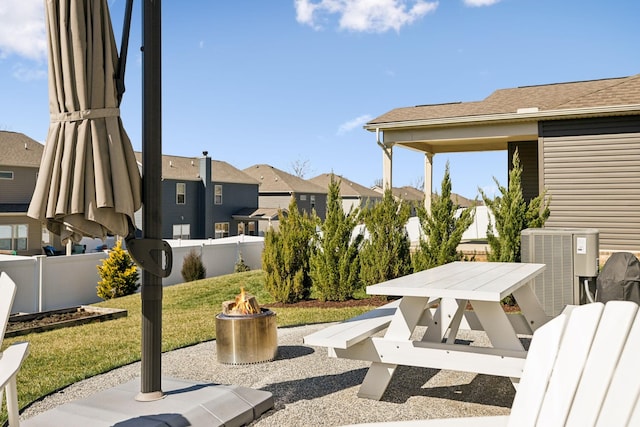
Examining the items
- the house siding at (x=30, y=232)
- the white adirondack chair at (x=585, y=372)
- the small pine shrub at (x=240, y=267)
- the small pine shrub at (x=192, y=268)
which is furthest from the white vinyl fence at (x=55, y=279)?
the house siding at (x=30, y=232)

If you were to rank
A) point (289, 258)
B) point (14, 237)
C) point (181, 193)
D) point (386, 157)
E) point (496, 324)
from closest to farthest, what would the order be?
1. point (496, 324)
2. point (289, 258)
3. point (386, 157)
4. point (14, 237)
5. point (181, 193)

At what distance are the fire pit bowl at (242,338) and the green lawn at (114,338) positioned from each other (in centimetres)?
113

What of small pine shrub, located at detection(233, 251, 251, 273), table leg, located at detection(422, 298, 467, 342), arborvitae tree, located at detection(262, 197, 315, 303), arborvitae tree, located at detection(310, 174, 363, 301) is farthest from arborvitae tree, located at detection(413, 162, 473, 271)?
small pine shrub, located at detection(233, 251, 251, 273)

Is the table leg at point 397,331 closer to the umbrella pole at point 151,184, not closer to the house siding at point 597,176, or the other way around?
the umbrella pole at point 151,184

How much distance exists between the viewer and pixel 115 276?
41.4 feet

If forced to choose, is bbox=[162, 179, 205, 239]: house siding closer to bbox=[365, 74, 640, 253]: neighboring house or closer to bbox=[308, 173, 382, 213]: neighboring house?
bbox=[308, 173, 382, 213]: neighboring house

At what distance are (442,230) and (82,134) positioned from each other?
7.00 m

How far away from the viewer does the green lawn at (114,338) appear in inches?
203

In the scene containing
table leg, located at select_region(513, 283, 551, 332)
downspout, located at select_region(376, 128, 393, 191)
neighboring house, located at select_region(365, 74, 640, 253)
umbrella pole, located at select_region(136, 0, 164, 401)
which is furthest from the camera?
downspout, located at select_region(376, 128, 393, 191)

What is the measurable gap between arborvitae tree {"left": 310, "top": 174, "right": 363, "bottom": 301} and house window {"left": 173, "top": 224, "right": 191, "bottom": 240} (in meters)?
21.9

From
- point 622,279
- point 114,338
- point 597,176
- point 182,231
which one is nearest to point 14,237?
point 182,231

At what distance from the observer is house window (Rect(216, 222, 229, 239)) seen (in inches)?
1313

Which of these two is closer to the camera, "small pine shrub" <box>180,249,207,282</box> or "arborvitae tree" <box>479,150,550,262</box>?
"arborvitae tree" <box>479,150,550,262</box>

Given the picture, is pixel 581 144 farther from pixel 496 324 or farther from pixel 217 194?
pixel 217 194
